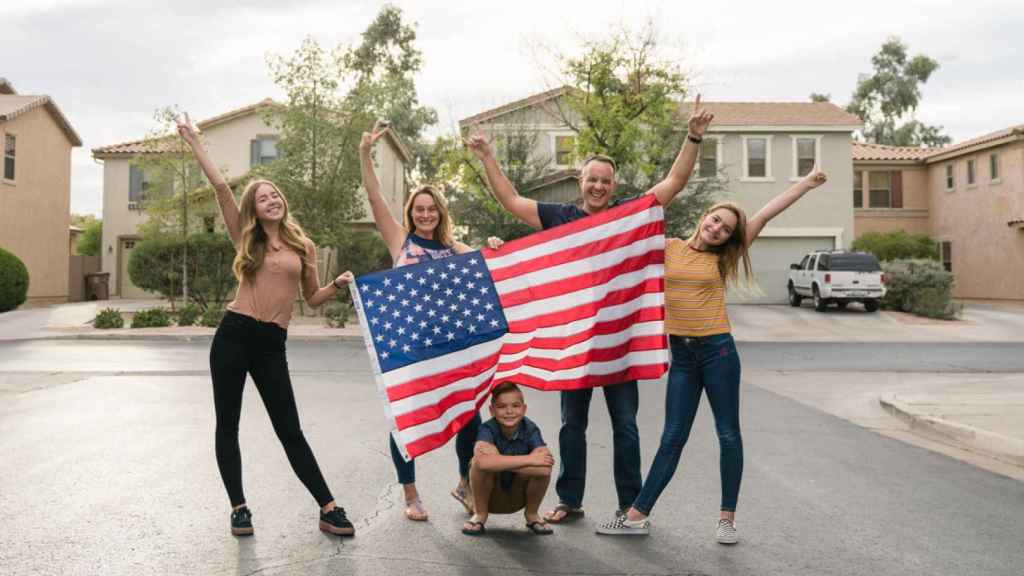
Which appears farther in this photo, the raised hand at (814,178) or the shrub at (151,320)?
the shrub at (151,320)

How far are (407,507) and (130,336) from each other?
17.1 m

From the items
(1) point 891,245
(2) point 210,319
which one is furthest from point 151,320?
(1) point 891,245

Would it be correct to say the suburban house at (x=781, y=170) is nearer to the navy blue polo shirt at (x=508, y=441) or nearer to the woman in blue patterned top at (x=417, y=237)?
the woman in blue patterned top at (x=417, y=237)

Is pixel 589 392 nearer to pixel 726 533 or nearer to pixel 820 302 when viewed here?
pixel 726 533

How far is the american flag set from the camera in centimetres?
509

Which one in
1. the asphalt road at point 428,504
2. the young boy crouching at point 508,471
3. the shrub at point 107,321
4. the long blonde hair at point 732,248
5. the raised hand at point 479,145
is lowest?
the asphalt road at point 428,504

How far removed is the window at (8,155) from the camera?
3175cm

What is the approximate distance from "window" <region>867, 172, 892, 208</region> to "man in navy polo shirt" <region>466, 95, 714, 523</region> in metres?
39.0

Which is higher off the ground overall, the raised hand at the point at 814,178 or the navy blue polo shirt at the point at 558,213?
the raised hand at the point at 814,178

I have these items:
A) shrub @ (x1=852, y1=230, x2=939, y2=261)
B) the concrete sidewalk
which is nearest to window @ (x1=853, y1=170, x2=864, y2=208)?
shrub @ (x1=852, y1=230, x2=939, y2=261)

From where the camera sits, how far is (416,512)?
5250 millimetres

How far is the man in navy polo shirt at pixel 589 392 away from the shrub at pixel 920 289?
2509 cm

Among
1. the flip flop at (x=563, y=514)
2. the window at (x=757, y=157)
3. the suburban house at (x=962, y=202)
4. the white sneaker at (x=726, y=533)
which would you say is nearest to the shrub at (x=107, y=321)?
the flip flop at (x=563, y=514)

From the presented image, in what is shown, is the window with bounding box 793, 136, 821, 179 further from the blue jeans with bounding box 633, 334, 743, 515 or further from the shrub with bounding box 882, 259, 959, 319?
the blue jeans with bounding box 633, 334, 743, 515
